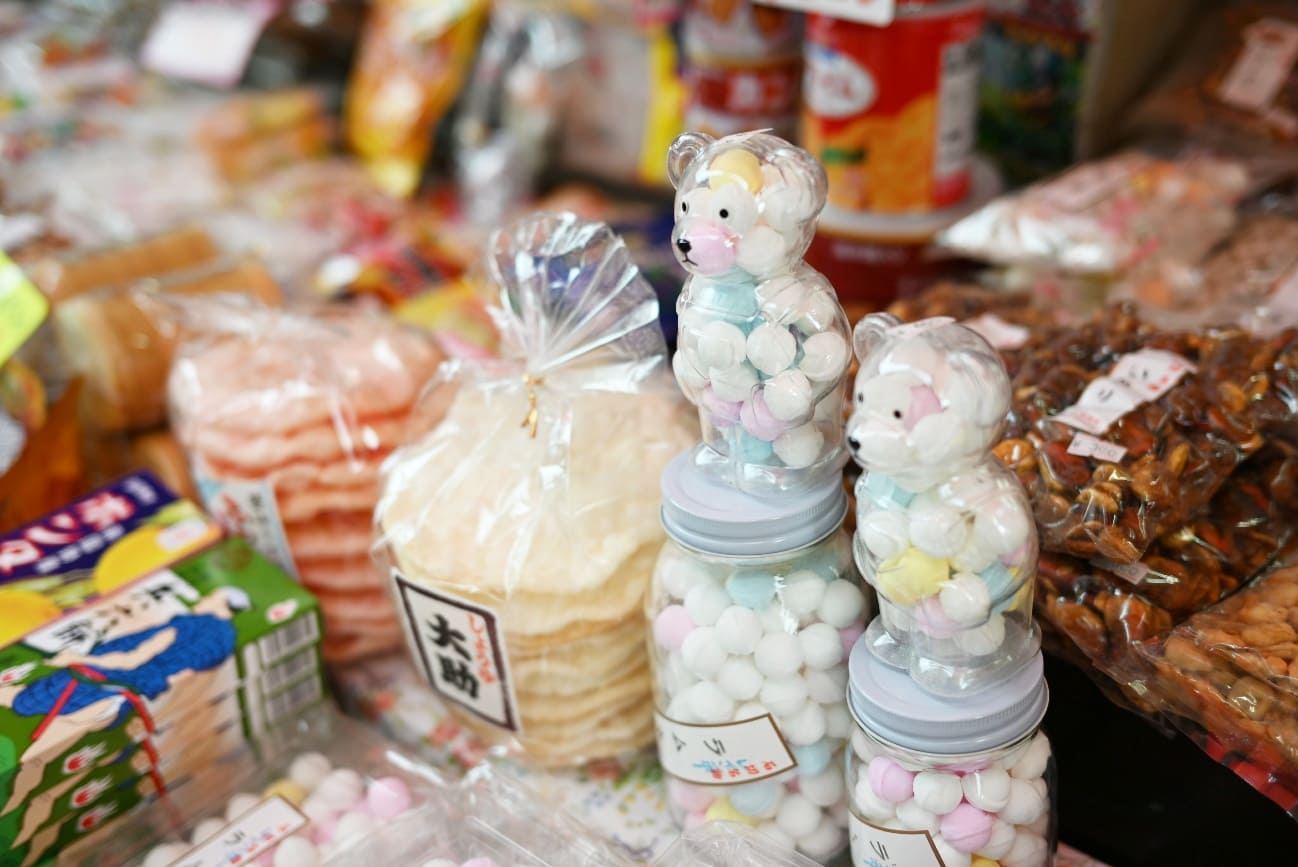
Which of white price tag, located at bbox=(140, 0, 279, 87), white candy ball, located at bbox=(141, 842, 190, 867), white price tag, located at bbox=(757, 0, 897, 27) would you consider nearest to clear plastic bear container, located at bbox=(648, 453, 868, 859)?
white candy ball, located at bbox=(141, 842, 190, 867)

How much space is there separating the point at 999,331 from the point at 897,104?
295 millimetres

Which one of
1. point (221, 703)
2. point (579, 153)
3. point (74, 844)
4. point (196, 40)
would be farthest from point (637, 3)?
point (74, 844)

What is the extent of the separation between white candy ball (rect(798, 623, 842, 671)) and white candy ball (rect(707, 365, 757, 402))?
17cm

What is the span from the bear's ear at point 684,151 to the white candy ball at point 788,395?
0.15 meters

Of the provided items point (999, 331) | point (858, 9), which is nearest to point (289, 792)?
point (999, 331)

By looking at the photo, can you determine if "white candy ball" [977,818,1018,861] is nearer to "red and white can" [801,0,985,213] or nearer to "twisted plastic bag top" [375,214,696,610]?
"twisted plastic bag top" [375,214,696,610]

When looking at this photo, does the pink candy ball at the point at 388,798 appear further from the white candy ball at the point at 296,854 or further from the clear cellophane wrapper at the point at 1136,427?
the clear cellophane wrapper at the point at 1136,427

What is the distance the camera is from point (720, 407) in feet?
2.67

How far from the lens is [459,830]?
3.15 feet

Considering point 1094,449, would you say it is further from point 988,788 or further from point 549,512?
point 549,512

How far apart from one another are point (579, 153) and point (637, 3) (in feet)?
1.05

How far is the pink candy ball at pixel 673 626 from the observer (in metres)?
0.86

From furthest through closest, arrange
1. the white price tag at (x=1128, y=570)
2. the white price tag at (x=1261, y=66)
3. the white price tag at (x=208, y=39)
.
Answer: the white price tag at (x=208, y=39), the white price tag at (x=1261, y=66), the white price tag at (x=1128, y=570)

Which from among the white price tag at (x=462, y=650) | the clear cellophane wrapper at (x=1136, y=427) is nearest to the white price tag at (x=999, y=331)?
the clear cellophane wrapper at (x=1136, y=427)
